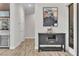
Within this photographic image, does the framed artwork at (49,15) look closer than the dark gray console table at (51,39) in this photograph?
No

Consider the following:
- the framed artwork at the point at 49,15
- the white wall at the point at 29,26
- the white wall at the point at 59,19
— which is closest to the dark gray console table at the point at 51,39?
the white wall at the point at 59,19

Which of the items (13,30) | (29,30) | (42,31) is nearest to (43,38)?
(42,31)

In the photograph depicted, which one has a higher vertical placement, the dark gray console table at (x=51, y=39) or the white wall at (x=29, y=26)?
the white wall at (x=29, y=26)

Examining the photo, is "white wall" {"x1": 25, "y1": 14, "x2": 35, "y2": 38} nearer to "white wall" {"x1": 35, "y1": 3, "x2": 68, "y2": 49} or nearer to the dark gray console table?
"white wall" {"x1": 35, "y1": 3, "x2": 68, "y2": 49}

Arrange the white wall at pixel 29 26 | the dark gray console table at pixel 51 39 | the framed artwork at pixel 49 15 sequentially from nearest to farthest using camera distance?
the dark gray console table at pixel 51 39, the framed artwork at pixel 49 15, the white wall at pixel 29 26

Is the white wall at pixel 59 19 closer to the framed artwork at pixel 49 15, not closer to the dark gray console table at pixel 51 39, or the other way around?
the framed artwork at pixel 49 15

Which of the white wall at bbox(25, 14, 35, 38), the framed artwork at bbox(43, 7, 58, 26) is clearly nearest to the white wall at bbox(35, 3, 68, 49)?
the framed artwork at bbox(43, 7, 58, 26)

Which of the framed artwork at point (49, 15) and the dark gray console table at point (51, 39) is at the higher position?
the framed artwork at point (49, 15)

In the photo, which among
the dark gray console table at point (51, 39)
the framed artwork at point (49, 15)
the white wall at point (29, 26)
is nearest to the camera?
the dark gray console table at point (51, 39)

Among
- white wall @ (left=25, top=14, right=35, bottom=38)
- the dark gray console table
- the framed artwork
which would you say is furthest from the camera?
white wall @ (left=25, top=14, right=35, bottom=38)

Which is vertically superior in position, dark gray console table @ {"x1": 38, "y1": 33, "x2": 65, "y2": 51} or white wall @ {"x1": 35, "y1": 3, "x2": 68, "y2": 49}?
white wall @ {"x1": 35, "y1": 3, "x2": 68, "y2": 49}

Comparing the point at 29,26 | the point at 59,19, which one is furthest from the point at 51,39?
the point at 29,26

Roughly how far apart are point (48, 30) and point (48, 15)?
2.17 ft

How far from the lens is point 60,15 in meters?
6.83
